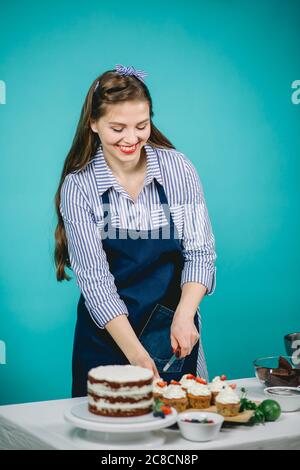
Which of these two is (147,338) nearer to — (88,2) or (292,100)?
(88,2)

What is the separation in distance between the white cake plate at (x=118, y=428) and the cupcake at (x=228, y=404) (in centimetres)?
16

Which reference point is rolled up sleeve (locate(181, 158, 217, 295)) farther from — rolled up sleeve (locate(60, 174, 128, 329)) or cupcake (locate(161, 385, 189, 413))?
cupcake (locate(161, 385, 189, 413))

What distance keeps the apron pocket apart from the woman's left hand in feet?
0.48

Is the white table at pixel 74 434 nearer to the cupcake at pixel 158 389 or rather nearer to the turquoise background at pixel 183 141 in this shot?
the cupcake at pixel 158 389

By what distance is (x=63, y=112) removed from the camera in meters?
4.14

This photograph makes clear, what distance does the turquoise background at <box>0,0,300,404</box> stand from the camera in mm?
4082

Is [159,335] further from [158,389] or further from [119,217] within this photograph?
[158,389]

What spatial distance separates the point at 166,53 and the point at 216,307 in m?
1.47

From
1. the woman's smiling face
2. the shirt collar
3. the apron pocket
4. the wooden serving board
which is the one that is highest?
the woman's smiling face

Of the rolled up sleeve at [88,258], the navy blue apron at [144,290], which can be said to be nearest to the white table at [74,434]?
the rolled up sleeve at [88,258]

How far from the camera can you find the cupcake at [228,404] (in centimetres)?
208

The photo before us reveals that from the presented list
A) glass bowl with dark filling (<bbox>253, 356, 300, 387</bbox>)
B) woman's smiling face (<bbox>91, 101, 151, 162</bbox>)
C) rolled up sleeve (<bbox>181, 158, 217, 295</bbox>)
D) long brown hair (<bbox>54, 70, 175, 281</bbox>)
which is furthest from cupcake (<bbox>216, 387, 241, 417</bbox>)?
long brown hair (<bbox>54, 70, 175, 281</bbox>)

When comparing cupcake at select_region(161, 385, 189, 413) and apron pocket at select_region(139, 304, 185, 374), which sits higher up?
apron pocket at select_region(139, 304, 185, 374)
